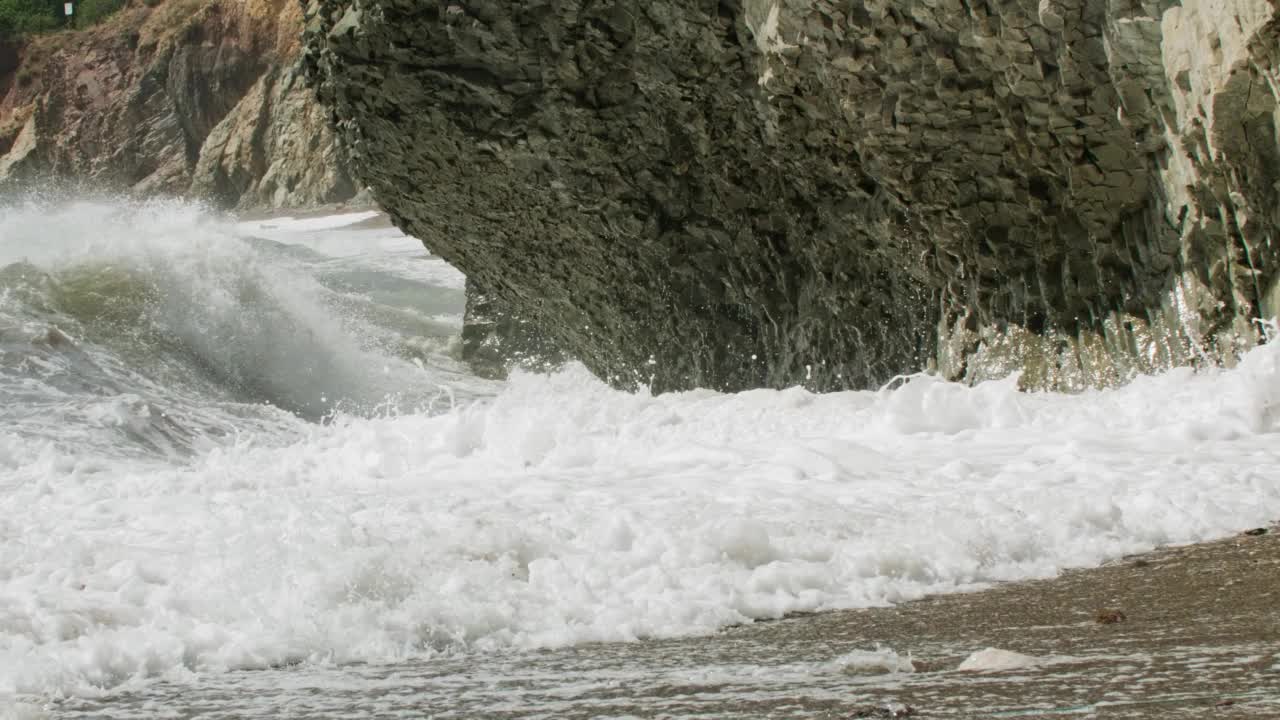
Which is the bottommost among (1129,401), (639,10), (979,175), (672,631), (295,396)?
(295,396)

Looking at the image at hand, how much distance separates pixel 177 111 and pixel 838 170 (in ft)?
151

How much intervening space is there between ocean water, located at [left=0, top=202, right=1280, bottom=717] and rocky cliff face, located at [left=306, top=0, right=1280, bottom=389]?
0.79 meters

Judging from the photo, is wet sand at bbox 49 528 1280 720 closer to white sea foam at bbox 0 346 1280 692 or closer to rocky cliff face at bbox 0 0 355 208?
white sea foam at bbox 0 346 1280 692

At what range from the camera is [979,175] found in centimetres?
941

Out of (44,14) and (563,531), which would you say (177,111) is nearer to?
(44,14)

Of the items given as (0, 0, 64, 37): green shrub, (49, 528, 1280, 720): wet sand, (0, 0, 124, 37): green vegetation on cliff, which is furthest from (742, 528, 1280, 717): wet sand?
(0, 0, 64, 37): green shrub

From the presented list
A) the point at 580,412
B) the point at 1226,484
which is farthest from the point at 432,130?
the point at 1226,484

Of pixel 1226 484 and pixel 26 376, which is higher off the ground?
pixel 1226 484

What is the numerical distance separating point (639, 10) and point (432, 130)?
2277 millimetres

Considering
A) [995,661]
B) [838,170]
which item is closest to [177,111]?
[838,170]

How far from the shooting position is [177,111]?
5209 cm

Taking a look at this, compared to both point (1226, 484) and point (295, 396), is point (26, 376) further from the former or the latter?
point (1226, 484)

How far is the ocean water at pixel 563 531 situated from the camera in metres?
4.00

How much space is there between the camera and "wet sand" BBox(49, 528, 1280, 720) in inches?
119
